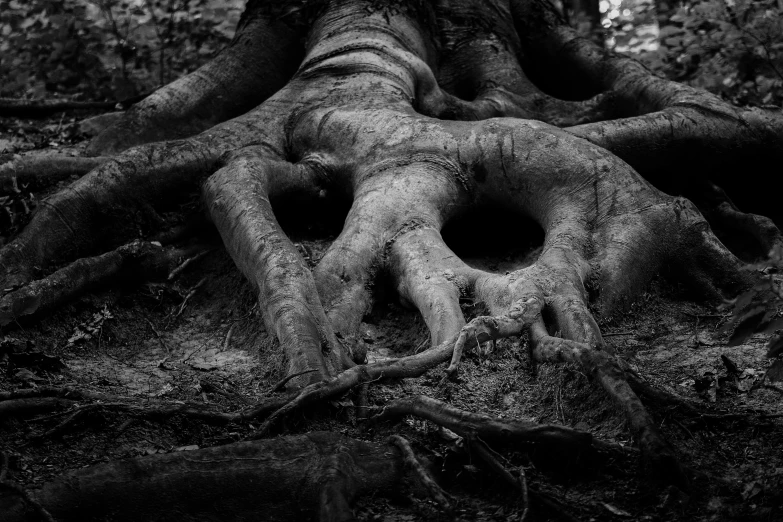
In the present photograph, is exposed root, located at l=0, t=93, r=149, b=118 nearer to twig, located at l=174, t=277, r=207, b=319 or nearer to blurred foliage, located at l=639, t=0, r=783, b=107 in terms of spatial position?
twig, located at l=174, t=277, r=207, b=319

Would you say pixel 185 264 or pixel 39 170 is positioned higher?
pixel 39 170

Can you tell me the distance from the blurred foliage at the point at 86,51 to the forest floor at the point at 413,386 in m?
4.53

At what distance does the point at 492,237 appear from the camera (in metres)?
5.77

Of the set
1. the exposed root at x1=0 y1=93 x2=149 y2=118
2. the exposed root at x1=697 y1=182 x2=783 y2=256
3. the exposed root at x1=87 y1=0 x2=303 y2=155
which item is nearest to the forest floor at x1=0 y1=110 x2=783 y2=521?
the exposed root at x1=697 y1=182 x2=783 y2=256

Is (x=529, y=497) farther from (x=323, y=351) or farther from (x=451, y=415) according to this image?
(x=323, y=351)

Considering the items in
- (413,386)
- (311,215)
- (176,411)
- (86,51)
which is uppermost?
(86,51)

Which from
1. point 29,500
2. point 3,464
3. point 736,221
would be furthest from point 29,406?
point 736,221

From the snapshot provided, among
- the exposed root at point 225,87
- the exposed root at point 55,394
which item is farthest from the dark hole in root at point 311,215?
the exposed root at point 55,394

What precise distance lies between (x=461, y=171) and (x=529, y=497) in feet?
9.20

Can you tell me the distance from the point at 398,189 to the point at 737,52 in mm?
5682

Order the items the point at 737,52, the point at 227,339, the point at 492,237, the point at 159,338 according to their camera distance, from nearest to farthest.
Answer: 1. the point at 227,339
2. the point at 159,338
3. the point at 492,237
4. the point at 737,52

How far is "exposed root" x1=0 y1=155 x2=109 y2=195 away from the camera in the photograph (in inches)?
213

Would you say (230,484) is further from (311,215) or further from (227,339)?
(311,215)

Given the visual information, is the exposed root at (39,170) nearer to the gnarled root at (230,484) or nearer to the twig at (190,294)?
the twig at (190,294)
